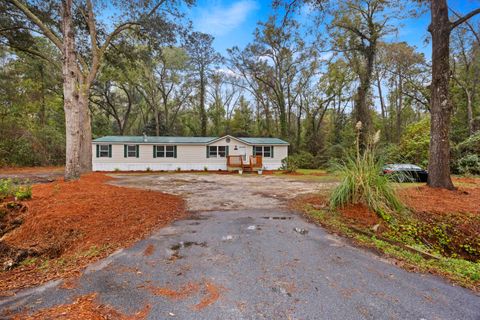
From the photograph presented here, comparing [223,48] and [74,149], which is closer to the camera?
[74,149]

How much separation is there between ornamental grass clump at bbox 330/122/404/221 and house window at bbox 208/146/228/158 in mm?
13372

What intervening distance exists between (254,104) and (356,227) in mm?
27421

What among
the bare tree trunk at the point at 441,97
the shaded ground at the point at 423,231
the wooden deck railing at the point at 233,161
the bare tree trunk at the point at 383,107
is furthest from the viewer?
the bare tree trunk at the point at 383,107

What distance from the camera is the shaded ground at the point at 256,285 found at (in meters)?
1.82

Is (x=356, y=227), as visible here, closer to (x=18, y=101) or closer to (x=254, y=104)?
(x=18, y=101)

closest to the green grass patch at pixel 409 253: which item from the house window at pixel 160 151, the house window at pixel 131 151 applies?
the house window at pixel 160 151

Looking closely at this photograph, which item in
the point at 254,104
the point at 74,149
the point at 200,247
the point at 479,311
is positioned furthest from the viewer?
the point at 254,104

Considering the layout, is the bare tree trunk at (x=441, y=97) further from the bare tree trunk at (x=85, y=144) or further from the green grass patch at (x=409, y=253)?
the bare tree trunk at (x=85, y=144)

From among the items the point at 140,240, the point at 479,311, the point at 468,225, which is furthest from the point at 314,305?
the point at 468,225

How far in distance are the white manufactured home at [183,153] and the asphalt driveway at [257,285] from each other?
1329 cm

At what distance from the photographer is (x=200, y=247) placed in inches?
123

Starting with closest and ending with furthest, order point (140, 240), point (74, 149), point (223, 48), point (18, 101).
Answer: point (140, 240) < point (74, 149) < point (18, 101) < point (223, 48)

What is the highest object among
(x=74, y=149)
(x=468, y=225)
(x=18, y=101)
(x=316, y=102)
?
(x=316, y=102)

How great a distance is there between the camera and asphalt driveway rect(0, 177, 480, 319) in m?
1.83
